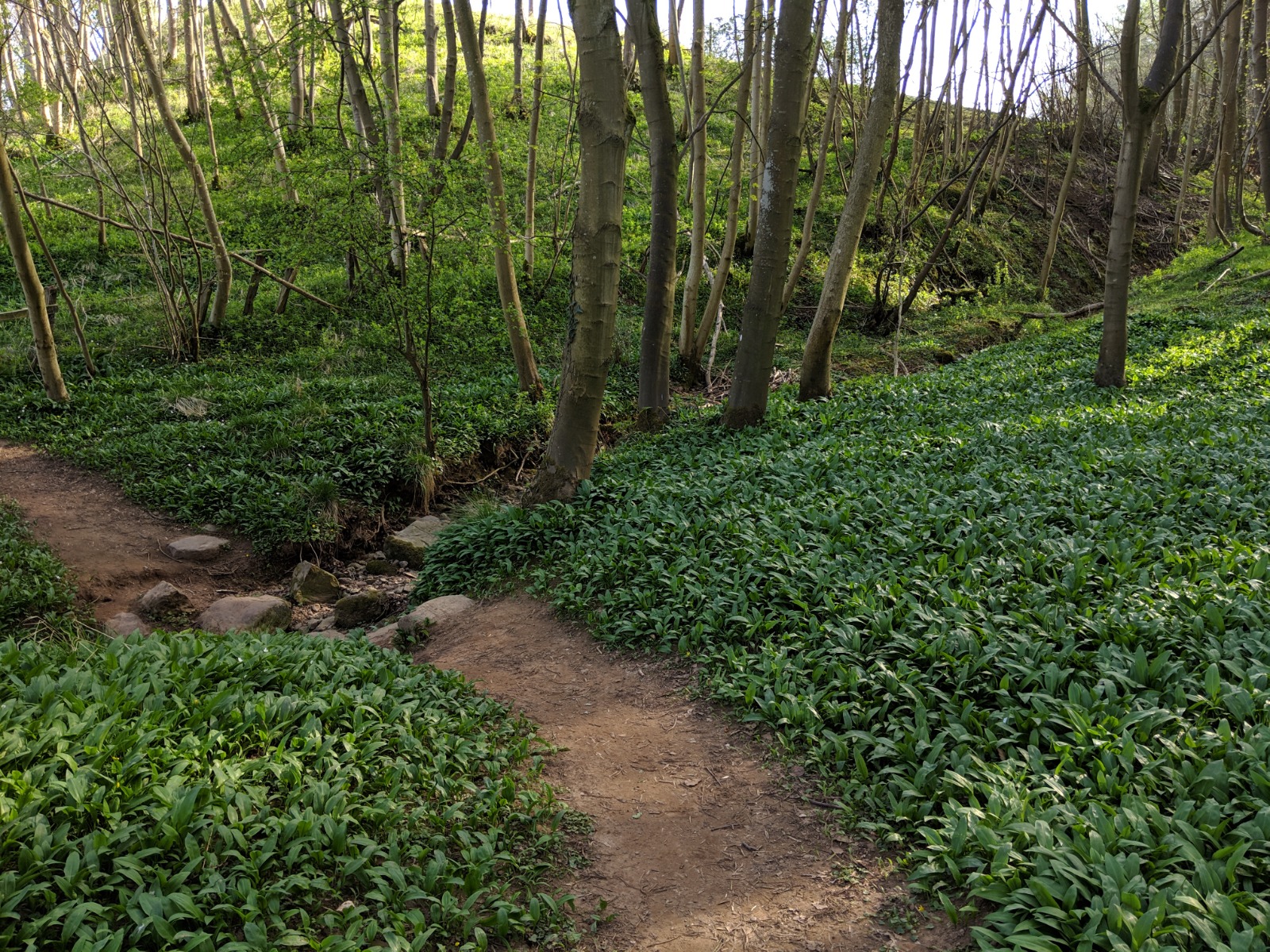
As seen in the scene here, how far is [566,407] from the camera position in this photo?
304 inches

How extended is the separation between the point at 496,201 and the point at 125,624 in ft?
22.2

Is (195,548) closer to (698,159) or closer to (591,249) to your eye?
(591,249)

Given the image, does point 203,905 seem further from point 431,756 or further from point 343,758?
point 431,756

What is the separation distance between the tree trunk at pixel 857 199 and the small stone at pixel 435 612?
5.73 m

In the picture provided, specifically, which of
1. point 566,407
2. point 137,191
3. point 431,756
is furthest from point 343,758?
point 137,191

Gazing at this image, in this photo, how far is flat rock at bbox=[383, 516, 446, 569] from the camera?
27.2 ft

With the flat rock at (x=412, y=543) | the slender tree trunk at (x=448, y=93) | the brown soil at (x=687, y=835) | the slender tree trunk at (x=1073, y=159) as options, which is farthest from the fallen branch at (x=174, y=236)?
the slender tree trunk at (x=1073, y=159)

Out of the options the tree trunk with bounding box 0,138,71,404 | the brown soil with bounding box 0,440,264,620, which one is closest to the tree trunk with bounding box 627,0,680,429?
the brown soil with bounding box 0,440,264,620

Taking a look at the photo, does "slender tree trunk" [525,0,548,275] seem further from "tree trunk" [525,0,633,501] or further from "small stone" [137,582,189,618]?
"small stone" [137,582,189,618]

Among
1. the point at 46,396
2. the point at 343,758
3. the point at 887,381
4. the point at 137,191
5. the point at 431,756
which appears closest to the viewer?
the point at 343,758

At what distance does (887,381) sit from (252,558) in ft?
27.7

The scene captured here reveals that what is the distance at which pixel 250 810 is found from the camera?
10.2 ft

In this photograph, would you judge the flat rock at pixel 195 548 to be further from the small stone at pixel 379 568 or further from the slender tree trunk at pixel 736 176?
the slender tree trunk at pixel 736 176

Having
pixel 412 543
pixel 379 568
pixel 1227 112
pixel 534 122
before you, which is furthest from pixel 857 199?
pixel 1227 112
